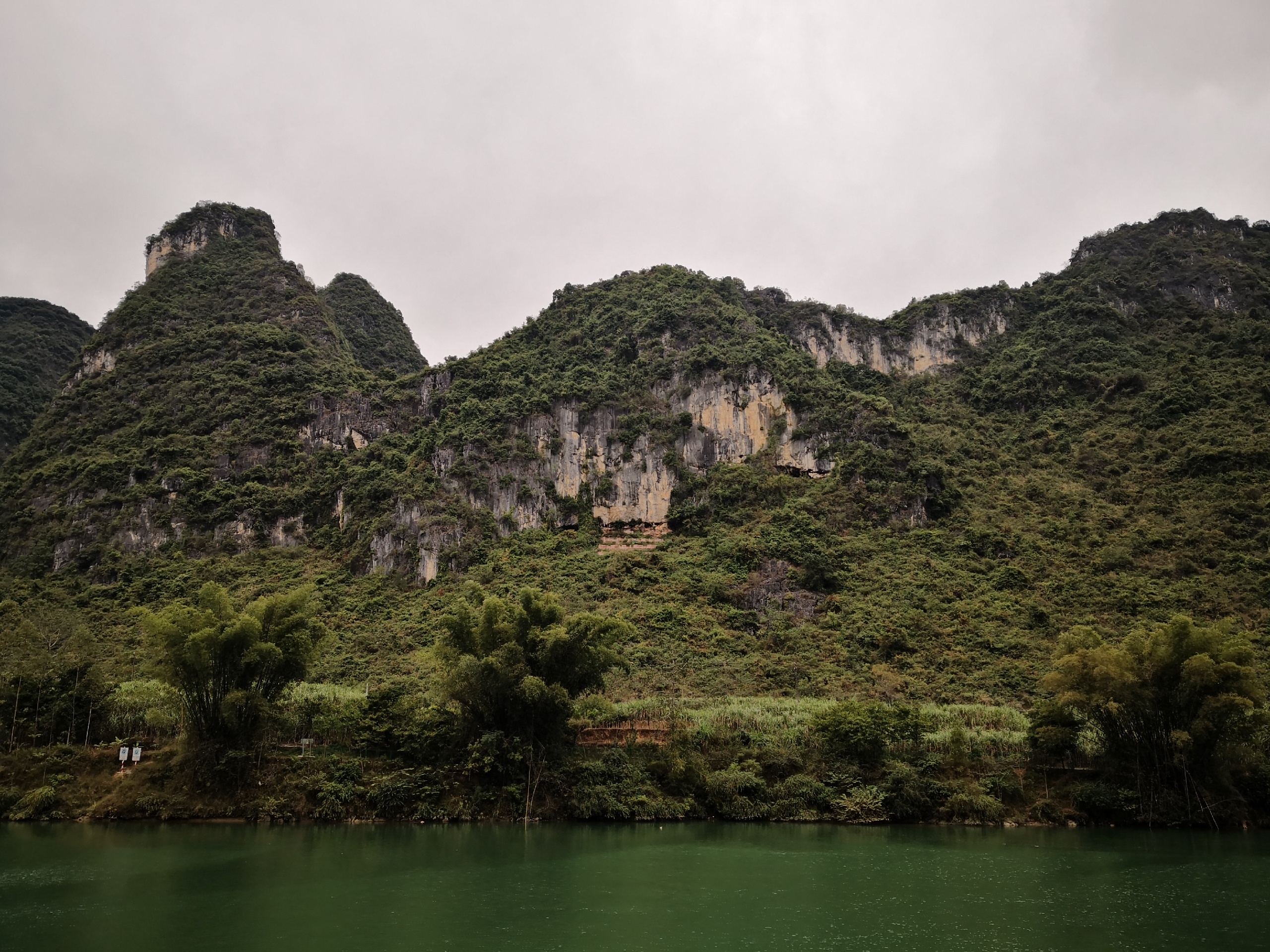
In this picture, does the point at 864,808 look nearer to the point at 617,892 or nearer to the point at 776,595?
the point at 617,892

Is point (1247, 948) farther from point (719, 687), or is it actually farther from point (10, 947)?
point (719, 687)

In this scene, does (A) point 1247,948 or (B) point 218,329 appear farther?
(B) point 218,329

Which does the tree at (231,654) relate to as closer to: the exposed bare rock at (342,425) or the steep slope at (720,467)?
the steep slope at (720,467)

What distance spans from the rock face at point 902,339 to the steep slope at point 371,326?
44722mm

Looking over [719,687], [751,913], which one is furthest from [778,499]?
[751,913]

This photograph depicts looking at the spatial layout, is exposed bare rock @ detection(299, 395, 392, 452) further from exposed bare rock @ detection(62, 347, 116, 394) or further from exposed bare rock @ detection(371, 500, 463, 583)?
exposed bare rock @ detection(62, 347, 116, 394)

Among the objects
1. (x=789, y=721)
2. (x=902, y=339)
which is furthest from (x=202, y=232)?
(x=789, y=721)

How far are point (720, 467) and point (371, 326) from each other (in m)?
54.4

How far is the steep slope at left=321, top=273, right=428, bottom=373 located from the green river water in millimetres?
75944

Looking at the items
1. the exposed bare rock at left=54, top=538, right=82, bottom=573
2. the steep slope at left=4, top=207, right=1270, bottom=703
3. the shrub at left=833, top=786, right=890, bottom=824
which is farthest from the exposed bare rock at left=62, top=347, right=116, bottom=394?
the shrub at left=833, top=786, right=890, bottom=824

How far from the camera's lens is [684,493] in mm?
58781

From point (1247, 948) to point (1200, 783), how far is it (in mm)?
14912

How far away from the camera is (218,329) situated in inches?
2857

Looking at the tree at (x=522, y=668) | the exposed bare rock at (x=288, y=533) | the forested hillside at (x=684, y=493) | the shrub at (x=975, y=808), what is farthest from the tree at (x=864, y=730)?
the exposed bare rock at (x=288, y=533)
